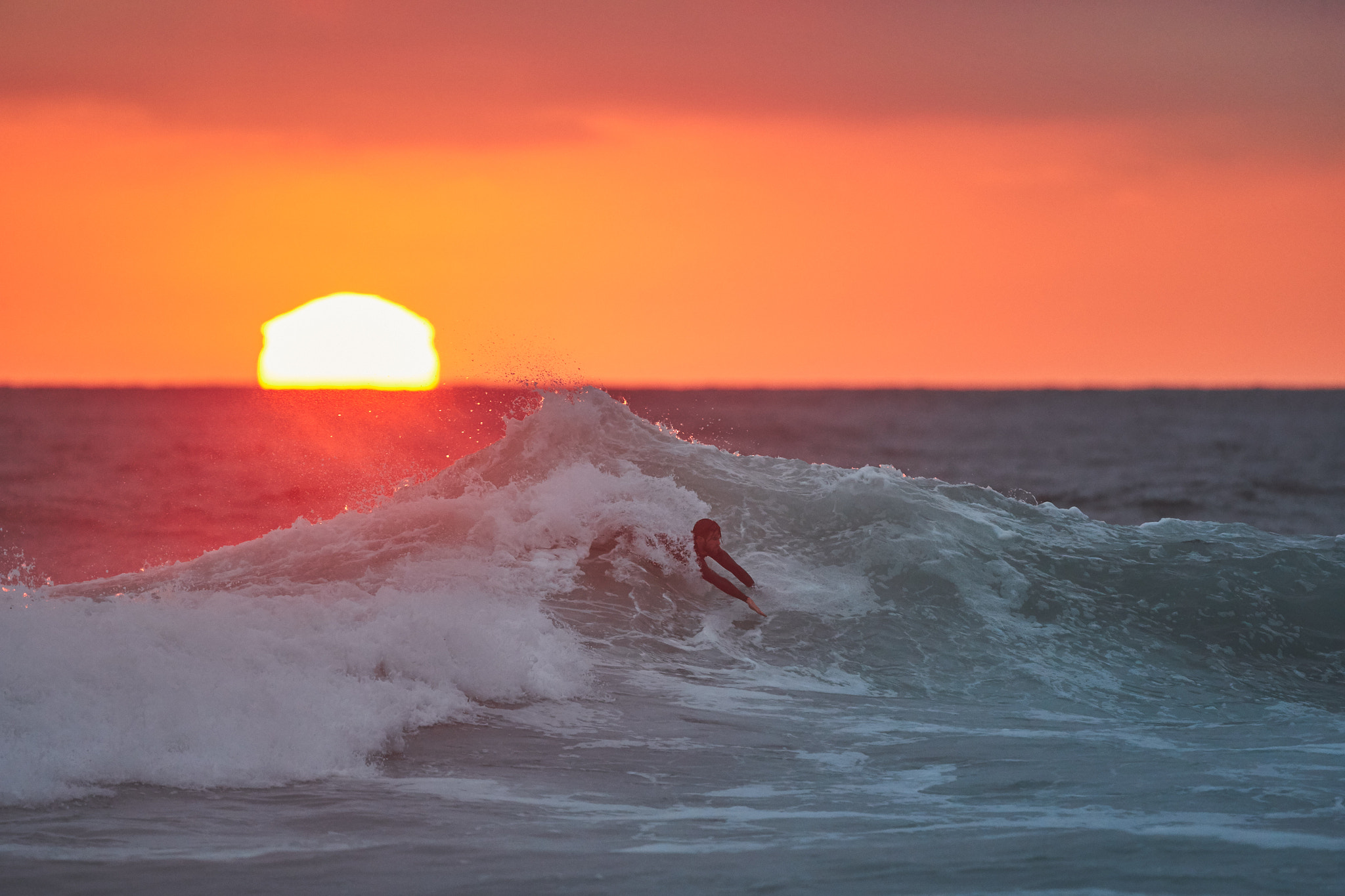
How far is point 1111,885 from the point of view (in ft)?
21.7

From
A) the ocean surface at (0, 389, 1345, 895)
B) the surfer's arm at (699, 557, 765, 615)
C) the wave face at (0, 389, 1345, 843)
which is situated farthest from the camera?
the surfer's arm at (699, 557, 765, 615)

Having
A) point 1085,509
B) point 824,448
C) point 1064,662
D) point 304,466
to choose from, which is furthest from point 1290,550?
point 824,448

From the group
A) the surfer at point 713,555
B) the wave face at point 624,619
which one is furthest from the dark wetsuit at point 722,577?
the wave face at point 624,619

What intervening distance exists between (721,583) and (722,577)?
0.94 feet

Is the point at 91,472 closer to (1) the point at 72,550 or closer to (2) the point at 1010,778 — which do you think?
(1) the point at 72,550

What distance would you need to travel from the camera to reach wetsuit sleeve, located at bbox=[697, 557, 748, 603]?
14.4 metres

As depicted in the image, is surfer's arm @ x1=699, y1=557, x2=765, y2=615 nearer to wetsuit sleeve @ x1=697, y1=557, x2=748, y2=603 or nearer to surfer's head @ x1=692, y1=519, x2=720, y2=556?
wetsuit sleeve @ x1=697, y1=557, x2=748, y2=603

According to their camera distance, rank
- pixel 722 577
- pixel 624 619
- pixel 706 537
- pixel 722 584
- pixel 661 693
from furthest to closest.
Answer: pixel 722 577 < pixel 706 537 < pixel 722 584 < pixel 624 619 < pixel 661 693

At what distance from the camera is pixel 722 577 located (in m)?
14.8

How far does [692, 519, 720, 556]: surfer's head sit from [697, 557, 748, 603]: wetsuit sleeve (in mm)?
125

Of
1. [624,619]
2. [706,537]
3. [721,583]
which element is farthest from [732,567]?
[624,619]

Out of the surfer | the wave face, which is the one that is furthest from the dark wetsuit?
the wave face

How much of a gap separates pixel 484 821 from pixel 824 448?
47529mm

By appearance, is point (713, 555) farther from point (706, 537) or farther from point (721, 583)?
point (721, 583)
